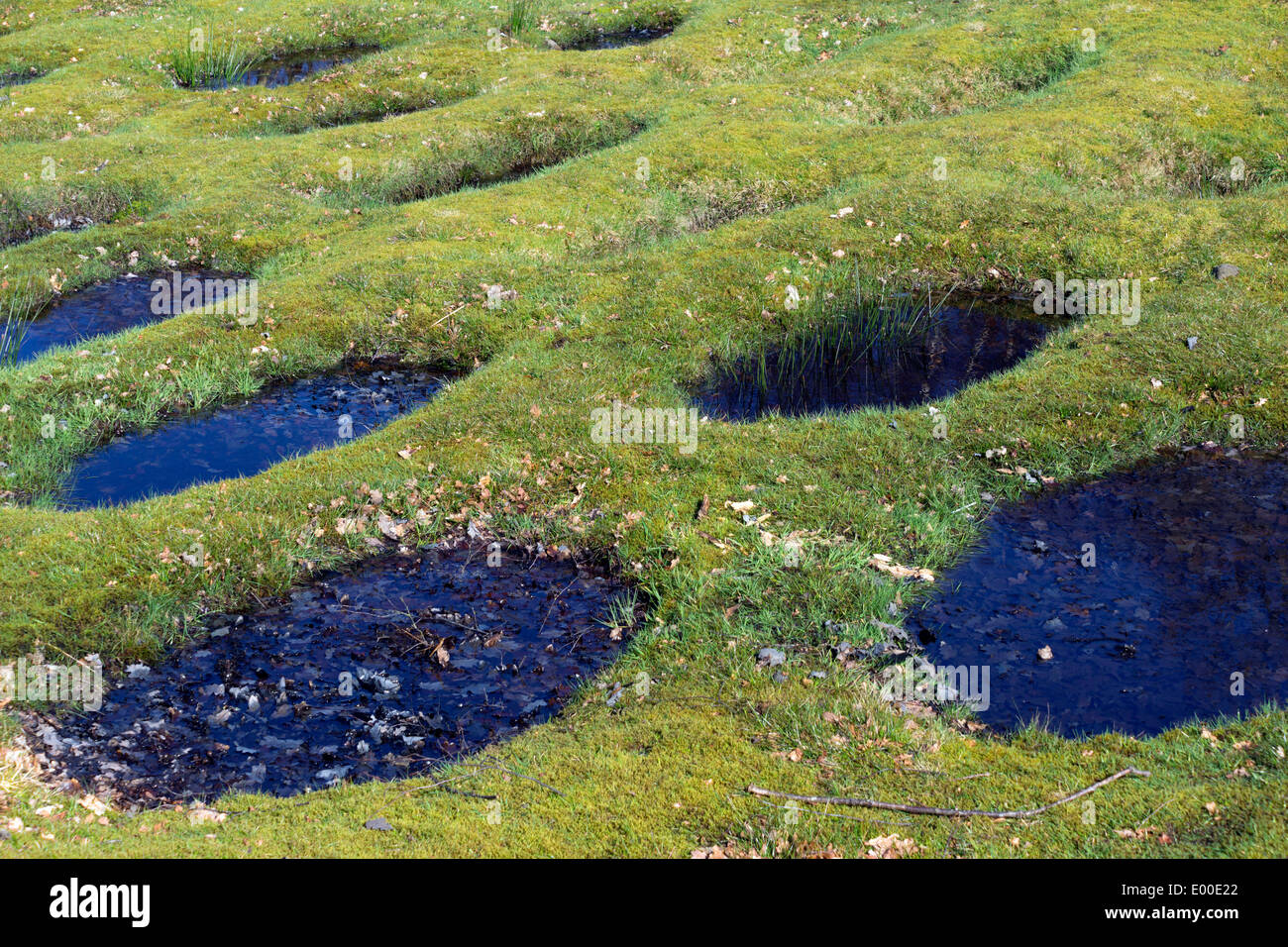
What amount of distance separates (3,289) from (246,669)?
13383 millimetres

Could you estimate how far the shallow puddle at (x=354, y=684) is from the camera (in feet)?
30.6

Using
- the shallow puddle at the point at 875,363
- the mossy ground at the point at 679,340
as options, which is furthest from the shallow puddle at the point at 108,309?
the shallow puddle at the point at 875,363

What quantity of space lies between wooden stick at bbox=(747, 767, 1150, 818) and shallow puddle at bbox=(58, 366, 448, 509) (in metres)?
9.34

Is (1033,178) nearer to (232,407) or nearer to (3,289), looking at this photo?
(232,407)

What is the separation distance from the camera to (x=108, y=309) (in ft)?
63.3

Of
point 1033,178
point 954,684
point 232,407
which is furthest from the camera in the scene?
point 1033,178

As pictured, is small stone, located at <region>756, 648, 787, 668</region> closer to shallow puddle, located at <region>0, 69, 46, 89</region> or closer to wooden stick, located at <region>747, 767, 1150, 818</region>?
wooden stick, located at <region>747, 767, 1150, 818</region>

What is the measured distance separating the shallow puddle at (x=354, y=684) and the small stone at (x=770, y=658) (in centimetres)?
165

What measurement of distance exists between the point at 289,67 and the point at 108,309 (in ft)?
60.8

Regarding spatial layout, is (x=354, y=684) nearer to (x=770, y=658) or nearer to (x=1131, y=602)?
(x=770, y=658)

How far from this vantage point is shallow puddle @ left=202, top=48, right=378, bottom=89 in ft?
108

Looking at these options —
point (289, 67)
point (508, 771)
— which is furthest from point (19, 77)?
point (508, 771)

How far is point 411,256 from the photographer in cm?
1905
